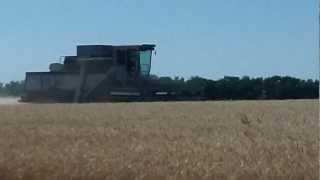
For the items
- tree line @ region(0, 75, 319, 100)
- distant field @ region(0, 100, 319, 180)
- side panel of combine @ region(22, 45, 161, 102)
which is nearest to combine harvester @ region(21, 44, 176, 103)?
side panel of combine @ region(22, 45, 161, 102)

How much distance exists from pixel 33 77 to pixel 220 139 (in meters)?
34.8

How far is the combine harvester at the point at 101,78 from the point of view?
4050 centimetres

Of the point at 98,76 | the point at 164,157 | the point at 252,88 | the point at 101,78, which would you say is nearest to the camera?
the point at 164,157

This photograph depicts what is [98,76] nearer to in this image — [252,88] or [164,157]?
[252,88]

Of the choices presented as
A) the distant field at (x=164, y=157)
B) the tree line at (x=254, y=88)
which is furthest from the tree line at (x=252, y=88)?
the distant field at (x=164, y=157)

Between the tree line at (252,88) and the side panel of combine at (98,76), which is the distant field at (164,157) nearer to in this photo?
the side panel of combine at (98,76)

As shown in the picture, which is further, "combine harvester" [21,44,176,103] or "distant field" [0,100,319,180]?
"combine harvester" [21,44,176,103]

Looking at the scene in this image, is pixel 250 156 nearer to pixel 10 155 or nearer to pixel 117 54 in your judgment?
pixel 10 155

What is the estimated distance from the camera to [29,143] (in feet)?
28.5

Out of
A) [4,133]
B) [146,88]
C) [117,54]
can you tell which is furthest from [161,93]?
[4,133]

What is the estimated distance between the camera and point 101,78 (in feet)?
135

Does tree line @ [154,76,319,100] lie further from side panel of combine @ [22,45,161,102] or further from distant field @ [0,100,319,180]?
distant field @ [0,100,319,180]

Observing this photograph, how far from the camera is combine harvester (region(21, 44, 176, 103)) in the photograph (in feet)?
133

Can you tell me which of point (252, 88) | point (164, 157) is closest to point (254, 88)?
point (252, 88)
